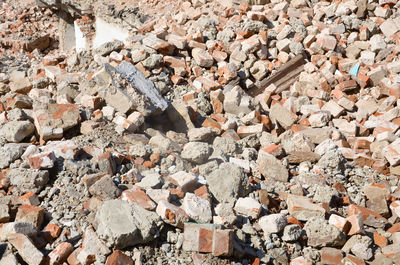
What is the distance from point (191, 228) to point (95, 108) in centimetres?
233

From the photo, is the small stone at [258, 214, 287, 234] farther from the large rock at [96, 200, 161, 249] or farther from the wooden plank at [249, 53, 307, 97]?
the wooden plank at [249, 53, 307, 97]

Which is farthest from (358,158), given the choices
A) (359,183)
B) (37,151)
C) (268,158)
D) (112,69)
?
(37,151)

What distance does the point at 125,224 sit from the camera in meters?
2.70

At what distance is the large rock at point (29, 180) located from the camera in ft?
10.7

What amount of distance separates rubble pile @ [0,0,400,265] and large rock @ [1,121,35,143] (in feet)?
0.05

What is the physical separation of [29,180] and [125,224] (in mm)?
1097

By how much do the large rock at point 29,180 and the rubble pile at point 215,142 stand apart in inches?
0.5

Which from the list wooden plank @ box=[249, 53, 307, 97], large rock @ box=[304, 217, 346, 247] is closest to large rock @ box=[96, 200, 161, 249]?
large rock @ box=[304, 217, 346, 247]

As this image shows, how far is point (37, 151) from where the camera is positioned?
12.1 feet

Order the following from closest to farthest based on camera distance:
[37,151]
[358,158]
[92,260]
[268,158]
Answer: [92,260]
[37,151]
[268,158]
[358,158]

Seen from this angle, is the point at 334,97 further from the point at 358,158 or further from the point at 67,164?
the point at 67,164

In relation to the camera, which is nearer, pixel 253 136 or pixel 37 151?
pixel 37 151

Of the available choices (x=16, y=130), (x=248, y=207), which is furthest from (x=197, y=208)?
(x=16, y=130)

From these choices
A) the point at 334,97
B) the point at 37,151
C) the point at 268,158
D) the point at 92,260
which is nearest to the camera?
the point at 92,260
